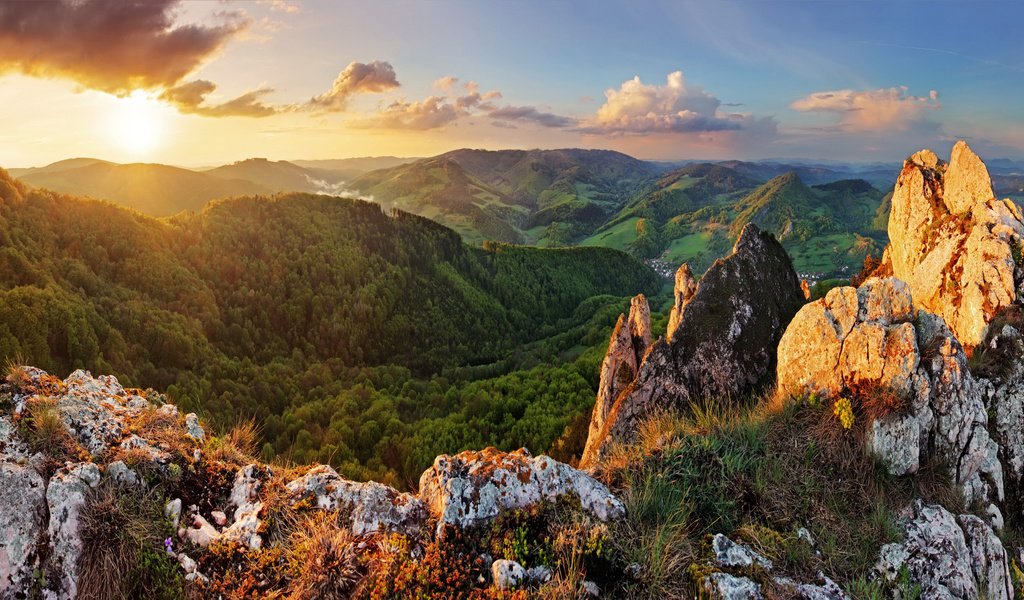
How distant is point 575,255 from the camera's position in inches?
7859

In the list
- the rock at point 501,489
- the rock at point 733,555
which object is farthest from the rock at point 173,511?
the rock at point 733,555

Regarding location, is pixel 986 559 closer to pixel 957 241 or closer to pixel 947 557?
pixel 947 557

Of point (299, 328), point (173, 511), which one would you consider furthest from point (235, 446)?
point (299, 328)

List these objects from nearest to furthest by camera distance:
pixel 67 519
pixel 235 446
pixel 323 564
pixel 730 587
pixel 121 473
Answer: pixel 730 587
pixel 323 564
pixel 67 519
pixel 121 473
pixel 235 446

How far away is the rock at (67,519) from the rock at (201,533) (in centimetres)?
127

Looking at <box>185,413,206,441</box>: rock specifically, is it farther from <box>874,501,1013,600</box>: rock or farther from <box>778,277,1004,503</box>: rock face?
<box>778,277,1004,503</box>: rock face

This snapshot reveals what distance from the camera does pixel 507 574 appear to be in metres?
6.20

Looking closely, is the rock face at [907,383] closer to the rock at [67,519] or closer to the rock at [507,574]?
the rock at [507,574]

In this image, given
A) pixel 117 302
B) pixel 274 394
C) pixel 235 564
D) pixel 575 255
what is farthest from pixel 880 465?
pixel 575 255

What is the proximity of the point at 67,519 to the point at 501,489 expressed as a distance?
6216 mm

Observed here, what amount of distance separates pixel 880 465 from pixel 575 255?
19352cm

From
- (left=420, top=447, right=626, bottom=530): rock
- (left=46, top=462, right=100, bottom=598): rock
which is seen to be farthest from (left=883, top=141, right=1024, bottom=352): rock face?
(left=46, top=462, right=100, bottom=598): rock

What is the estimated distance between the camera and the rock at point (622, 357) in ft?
86.6

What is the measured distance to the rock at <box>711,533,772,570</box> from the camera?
6.43 metres
